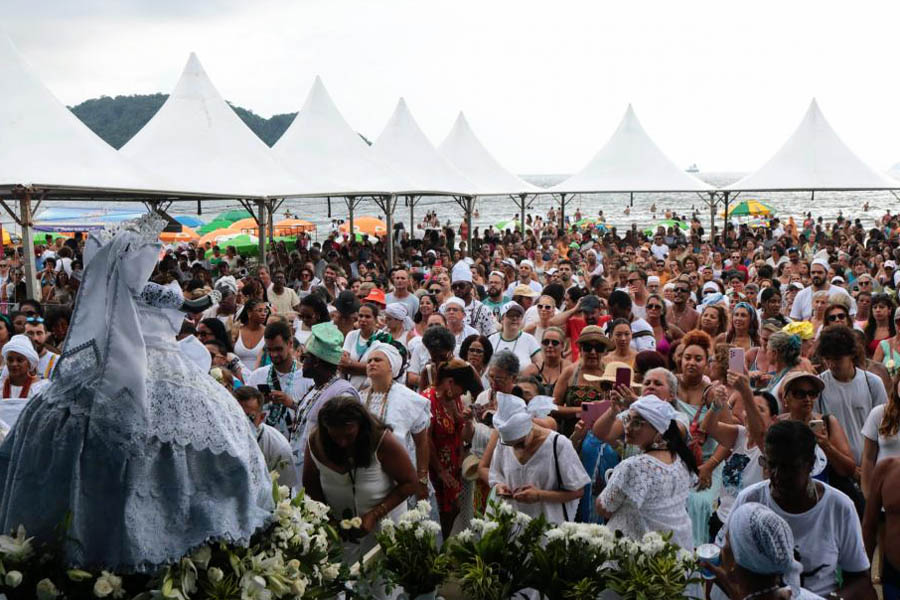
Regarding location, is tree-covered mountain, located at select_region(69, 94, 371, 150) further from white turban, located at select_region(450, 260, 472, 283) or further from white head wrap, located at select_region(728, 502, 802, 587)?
white head wrap, located at select_region(728, 502, 802, 587)

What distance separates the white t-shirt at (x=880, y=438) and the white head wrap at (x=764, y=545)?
2.18m

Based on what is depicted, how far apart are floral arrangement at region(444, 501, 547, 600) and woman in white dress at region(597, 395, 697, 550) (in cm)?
50

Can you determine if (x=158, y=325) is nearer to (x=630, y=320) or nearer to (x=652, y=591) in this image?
(x=652, y=591)

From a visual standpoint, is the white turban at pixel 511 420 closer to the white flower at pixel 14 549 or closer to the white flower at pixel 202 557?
the white flower at pixel 202 557

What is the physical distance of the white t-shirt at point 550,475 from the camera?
4723mm

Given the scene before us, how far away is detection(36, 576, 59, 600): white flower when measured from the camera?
2.50 m

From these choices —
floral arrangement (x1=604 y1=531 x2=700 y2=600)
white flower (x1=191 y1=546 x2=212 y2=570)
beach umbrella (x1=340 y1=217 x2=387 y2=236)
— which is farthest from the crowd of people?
beach umbrella (x1=340 y1=217 x2=387 y2=236)

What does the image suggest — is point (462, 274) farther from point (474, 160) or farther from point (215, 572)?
point (474, 160)

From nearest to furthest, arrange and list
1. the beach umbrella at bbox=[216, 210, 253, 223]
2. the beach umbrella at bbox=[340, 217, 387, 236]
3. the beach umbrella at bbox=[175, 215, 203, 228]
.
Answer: the beach umbrella at bbox=[340, 217, 387, 236]
the beach umbrella at bbox=[216, 210, 253, 223]
the beach umbrella at bbox=[175, 215, 203, 228]

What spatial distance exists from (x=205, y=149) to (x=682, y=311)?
11.0 metres

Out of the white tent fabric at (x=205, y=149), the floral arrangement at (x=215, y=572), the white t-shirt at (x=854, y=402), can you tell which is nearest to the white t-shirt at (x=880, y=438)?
the white t-shirt at (x=854, y=402)

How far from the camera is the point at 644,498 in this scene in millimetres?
4137

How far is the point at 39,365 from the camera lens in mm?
7105

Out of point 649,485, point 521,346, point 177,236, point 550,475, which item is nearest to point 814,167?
point 177,236
